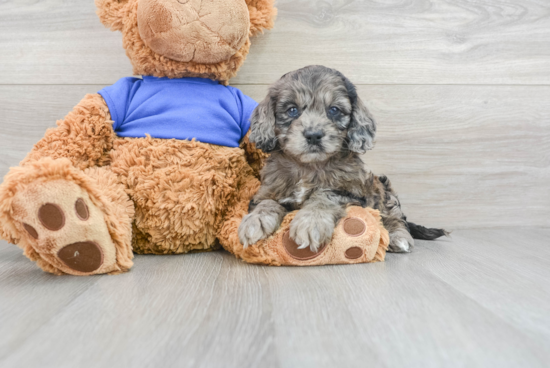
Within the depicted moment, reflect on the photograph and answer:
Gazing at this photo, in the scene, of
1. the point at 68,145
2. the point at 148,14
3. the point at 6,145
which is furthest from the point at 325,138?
the point at 6,145

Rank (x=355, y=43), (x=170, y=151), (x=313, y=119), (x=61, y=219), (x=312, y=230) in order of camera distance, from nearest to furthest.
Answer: (x=61, y=219) < (x=312, y=230) < (x=313, y=119) < (x=170, y=151) < (x=355, y=43)

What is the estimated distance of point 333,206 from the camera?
5.13ft

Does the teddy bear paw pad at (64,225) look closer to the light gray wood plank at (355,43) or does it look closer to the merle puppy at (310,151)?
the merle puppy at (310,151)

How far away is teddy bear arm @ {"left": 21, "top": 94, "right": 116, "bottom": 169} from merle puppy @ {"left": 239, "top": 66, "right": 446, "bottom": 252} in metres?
0.61

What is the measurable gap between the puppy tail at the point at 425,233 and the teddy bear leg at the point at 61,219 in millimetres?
1406

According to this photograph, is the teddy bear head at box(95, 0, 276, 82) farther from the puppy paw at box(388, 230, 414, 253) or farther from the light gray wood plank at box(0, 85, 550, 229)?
the puppy paw at box(388, 230, 414, 253)

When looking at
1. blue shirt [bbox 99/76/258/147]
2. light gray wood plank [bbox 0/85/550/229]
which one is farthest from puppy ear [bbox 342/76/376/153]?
light gray wood plank [bbox 0/85/550/229]

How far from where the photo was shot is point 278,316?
1028 mm

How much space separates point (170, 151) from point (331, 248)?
0.74 metres

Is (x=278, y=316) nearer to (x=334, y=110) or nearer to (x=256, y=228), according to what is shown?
Answer: (x=256, y=228)

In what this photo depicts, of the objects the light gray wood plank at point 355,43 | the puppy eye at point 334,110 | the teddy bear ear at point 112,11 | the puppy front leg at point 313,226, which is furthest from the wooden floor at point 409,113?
the puppy eye at point 334,110

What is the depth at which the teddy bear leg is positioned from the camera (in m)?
1.24

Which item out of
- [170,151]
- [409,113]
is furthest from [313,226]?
[409,113]

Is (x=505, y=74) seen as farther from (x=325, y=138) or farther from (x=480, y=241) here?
(x=325, y=138)
